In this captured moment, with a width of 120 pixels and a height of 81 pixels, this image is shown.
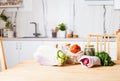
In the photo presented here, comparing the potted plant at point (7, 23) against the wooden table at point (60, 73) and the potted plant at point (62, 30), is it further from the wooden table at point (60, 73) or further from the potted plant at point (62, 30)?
the wooden table at point (60, 73)

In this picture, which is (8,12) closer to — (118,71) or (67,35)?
(67,35)

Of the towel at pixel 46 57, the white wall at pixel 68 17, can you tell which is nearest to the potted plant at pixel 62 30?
the white wall at pixel 68 17

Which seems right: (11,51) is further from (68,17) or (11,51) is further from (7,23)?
(68,17)

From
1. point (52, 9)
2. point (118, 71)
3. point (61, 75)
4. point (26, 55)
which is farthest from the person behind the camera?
point (52, 9)

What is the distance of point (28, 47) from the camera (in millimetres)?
4152

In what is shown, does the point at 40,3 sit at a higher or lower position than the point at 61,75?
higher

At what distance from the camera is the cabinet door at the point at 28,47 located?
13.6ft

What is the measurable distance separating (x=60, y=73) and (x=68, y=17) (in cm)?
270

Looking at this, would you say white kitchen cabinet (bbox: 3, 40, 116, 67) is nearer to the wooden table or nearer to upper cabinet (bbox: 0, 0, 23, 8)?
upper cabinet (bbox: 0, 0, 23, 8)

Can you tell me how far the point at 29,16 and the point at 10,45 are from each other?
0.71 metres

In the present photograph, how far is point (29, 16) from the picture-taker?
4.57 m

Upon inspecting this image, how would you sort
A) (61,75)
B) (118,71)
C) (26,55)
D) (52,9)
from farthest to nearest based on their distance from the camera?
(52,9) < (26,55) < (118,71) < (61,75)

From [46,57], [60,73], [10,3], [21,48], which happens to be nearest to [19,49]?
[21,48]

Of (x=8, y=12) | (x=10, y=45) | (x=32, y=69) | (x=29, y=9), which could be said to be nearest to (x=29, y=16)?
(x=29, y=9)
